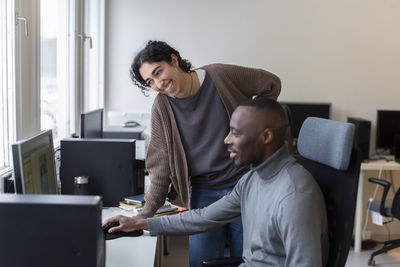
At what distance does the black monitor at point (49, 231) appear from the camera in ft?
3.90

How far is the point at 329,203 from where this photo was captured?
175 cm

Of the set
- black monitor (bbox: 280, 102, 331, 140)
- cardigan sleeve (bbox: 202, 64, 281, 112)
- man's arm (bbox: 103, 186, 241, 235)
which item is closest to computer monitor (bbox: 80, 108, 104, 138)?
cardigan sleeve (bbox: 202, 64, 281, 112)

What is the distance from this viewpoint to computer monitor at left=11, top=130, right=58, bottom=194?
1.48m

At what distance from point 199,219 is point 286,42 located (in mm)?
3127

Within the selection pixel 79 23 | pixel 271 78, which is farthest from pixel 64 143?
pixel 79 23

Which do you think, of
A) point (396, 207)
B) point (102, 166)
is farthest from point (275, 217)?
point (396, 207)

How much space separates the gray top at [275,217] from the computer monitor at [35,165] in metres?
0.42

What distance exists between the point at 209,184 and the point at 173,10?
273 centimetres

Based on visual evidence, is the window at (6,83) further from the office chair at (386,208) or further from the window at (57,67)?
the office chair at (386,208)

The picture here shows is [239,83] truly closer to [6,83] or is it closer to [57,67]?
[6,83]

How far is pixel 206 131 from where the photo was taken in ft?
7.54

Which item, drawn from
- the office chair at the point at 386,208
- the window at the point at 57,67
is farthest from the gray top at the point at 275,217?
the office chair at the point at 386,208

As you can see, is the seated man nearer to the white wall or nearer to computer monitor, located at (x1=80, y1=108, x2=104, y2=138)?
computer monitor, located at (x1=80, y1=108, x2=104, y2=138)

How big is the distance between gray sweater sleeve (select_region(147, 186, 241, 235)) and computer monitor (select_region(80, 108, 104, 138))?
932 millimetres
